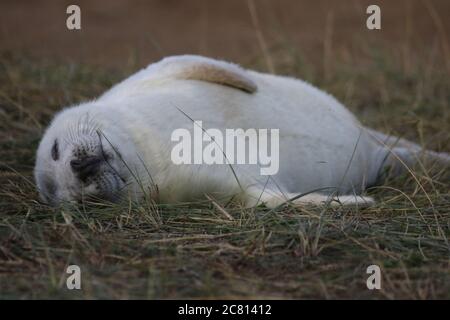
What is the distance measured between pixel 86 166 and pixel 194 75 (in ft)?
3.62

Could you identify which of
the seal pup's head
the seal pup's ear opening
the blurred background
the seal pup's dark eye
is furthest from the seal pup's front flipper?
the blurred background

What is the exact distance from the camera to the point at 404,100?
22.9ft

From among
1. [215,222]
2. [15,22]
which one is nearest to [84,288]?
[215,222]

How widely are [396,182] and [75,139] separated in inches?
77.2

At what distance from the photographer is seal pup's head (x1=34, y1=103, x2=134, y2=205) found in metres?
4.09

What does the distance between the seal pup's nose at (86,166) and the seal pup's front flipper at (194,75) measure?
857 mm

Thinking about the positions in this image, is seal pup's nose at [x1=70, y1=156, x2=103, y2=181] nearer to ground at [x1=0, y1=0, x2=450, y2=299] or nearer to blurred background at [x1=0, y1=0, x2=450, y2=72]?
ground at [x1=0, y1=0, x2=450, y2=299]

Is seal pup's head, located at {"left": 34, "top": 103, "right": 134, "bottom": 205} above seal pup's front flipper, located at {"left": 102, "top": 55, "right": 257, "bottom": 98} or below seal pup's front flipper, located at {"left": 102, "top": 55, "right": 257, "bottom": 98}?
below

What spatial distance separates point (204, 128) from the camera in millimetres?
4539

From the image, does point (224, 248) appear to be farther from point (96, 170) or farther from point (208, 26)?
point (208, 26)

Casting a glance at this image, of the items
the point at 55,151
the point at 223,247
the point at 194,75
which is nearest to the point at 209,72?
the point at 194,75

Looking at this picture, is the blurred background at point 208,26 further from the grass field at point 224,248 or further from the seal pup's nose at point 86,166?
the seal pup's nose at point 86,166

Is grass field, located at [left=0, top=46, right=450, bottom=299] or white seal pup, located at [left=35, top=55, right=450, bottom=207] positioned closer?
grass field, located at [left=0, top=46, right=450, bottom=299]

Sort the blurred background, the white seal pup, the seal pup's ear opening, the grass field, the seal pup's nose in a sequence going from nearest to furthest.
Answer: the grass field → the seal pup's nose → the white seal pup → the seal pup's ear opening → the blurred background
